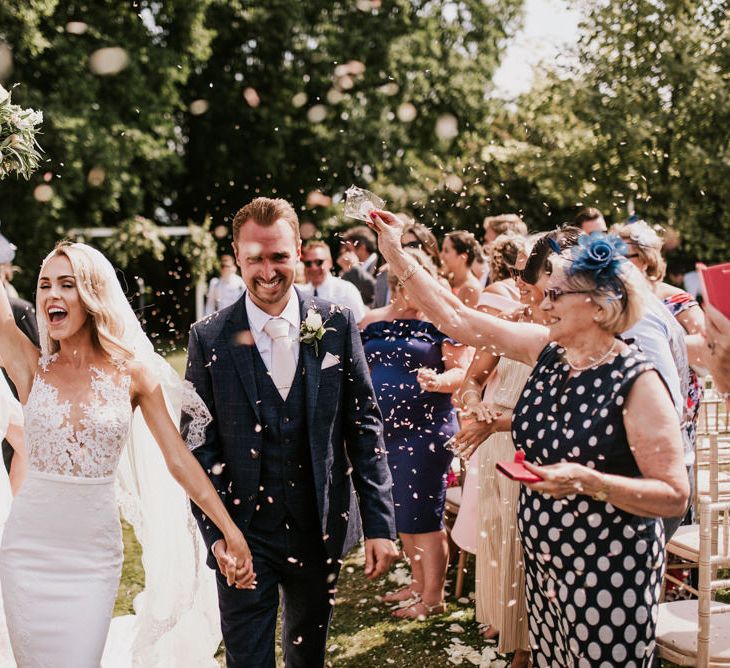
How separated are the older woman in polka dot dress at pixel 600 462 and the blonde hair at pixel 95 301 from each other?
155 cm

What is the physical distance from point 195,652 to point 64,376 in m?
1.73

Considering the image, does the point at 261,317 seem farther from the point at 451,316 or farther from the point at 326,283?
the point at 326,283

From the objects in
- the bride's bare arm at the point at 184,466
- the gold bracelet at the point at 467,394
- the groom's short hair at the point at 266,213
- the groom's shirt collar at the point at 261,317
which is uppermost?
the groom's short hair at the point at 266,213

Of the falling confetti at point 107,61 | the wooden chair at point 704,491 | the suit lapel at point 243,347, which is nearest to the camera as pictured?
the suit lapel at point 243,347

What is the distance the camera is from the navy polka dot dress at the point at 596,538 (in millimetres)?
2705

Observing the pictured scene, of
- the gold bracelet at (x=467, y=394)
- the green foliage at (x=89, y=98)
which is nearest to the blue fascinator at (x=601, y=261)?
the gold bracelet at (x=467, y=394)

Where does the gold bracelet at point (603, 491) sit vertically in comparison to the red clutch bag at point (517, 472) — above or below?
below

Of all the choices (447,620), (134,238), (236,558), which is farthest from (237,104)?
(236,558)

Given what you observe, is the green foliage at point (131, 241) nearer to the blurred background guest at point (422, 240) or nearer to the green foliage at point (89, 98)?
the green foliage at point (89, 98)

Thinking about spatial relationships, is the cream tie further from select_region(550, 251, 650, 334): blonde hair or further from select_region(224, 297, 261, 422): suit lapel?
select_region(550, 251, 650, 334): blonde hair

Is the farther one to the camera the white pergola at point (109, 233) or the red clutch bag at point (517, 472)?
the white pergola at point (109, 233)

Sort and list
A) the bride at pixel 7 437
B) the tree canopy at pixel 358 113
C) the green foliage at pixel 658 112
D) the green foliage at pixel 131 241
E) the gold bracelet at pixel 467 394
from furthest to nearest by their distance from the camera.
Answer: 1. the green foliage at pixel 131 241
2. the tree canopy at pixel 358 113
3. the green foliage at pixel 658 112
4. the gold bracelet at pixel 467 394
5. the bride at pixel 7 437

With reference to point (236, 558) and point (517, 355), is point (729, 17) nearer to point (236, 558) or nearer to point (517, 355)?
point (517, 355)

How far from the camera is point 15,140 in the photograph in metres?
3.26
